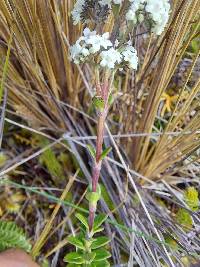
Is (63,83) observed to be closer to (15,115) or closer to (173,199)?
(15,115)

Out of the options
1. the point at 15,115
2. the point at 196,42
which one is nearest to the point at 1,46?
the point at 15,115

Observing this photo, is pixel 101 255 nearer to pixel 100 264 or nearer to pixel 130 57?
pixel 100 264

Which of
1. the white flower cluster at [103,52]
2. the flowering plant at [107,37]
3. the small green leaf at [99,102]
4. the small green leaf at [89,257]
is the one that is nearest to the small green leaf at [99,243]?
the small green leaf at [89,257]

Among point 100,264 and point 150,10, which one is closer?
point 150,10

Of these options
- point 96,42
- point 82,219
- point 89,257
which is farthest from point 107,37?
point 89,257

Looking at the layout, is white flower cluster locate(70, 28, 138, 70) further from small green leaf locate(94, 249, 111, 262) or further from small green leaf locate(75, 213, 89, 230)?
small green leaf locate(94, 249, 111, 262)

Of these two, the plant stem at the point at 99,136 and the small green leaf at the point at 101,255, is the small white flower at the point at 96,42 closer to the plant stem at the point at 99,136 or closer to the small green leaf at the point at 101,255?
the plant stem at the point at 99,136

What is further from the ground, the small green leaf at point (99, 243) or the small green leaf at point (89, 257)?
the small green leaf at point (99, 243)
